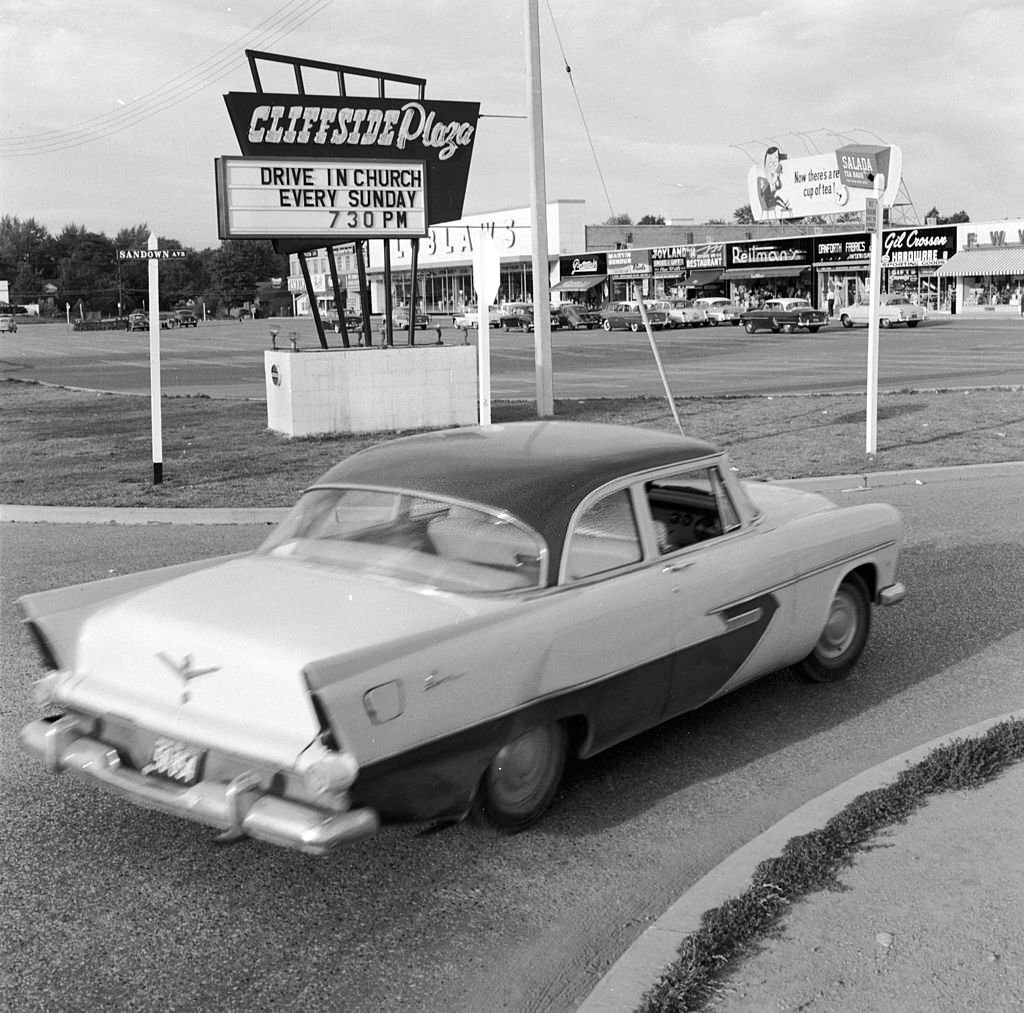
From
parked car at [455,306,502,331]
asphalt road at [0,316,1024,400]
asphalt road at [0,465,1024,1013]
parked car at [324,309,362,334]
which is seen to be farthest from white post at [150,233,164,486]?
parked car at [455,306,502,331]

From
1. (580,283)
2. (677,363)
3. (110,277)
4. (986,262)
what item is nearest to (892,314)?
(986,262)

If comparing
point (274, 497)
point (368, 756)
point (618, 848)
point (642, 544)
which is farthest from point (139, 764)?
point (274, 497)

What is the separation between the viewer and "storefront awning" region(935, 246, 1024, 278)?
65188mm

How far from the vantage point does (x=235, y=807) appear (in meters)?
3.94

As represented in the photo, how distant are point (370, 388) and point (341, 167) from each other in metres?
2.96

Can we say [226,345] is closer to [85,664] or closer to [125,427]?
[125,427]

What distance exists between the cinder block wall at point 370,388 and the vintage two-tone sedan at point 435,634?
11354mm

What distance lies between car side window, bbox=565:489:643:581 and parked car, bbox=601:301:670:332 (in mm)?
54376

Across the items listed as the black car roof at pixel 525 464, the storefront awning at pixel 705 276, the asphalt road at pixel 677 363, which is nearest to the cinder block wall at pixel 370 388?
the asphalt road at pixel 677 363

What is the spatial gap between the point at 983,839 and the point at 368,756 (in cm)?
222

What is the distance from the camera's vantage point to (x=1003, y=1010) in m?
3.42

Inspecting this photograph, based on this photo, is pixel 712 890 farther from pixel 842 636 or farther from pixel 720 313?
pixel 720 313

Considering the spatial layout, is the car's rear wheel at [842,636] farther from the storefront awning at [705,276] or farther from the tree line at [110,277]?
the tree line at [110,277]

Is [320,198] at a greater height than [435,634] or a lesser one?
greater
